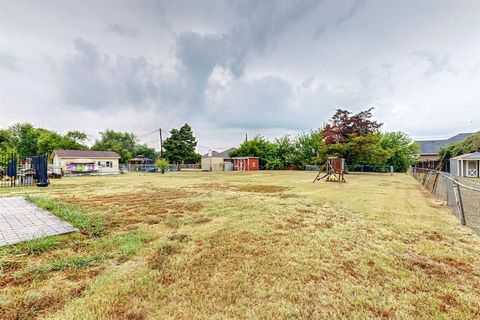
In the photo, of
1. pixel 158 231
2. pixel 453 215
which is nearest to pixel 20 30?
pixel 158 231

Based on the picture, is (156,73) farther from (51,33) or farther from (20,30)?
(20,30)

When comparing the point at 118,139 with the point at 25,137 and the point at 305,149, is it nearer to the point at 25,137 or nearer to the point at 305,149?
the point at 25,137

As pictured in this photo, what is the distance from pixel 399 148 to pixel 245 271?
33.7 metres

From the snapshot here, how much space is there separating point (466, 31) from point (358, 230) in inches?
536

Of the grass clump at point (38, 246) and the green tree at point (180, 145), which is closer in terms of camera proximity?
the grass clump at point (38, 246)

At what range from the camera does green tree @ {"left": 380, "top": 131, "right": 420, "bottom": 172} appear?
90.2 ft

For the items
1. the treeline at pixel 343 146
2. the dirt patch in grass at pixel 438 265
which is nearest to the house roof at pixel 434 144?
the treeline at pixel 343 146

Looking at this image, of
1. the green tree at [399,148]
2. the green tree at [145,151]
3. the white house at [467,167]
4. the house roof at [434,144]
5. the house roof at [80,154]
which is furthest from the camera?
the green tree at [145,151]

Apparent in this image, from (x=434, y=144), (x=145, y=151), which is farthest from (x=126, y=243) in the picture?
(x=434, y=144)

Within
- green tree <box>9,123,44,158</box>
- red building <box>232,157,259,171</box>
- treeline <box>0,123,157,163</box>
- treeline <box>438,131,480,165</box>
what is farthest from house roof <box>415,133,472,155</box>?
green tree <box>9,123,44,158</box>

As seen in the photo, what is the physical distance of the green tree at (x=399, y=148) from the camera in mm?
27484

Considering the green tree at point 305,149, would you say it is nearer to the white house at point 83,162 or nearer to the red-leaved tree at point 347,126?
the red-leaved tree at point 347,126

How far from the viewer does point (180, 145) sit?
39.0 meters

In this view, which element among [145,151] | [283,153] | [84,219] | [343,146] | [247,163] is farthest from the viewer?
[145,151]
